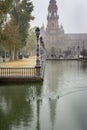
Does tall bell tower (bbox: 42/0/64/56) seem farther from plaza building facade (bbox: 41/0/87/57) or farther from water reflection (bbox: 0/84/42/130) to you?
water reflection (bbox: 0/84/42/130)

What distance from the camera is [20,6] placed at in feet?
181

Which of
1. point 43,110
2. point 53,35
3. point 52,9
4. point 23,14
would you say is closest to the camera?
point 43,110

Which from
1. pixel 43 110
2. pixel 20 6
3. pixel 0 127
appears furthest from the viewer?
pixel 20 6

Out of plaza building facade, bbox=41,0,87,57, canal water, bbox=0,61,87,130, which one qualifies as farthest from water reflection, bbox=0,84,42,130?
plaza building facade, bbox=41,0,87,57

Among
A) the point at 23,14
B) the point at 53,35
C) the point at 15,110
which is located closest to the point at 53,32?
the point at 53,35

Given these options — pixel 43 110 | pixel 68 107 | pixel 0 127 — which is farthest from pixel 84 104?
pixel 0 127

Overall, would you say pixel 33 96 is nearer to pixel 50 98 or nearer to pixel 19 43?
pixel 50 98

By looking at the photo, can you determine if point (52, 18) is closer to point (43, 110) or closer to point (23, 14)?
point (23, 14)

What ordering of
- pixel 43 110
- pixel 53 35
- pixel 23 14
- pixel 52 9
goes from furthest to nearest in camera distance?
pixel 53 35 → pixel 52 9 → pixel 23 14 → pixel 43 110

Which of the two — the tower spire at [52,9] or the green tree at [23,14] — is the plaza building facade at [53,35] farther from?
the green tree at [23,14]

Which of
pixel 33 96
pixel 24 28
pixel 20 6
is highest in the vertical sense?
pixel 20 6

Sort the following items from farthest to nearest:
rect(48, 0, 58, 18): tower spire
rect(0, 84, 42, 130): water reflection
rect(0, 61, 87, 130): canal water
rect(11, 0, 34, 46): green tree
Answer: rect(48, 0, 58, 18): tower spire, rect(11, 0, 34, 46): green tree, rect(0, 84, 42, 130): water reflection, rect(0, 61, 87, 130): canal water

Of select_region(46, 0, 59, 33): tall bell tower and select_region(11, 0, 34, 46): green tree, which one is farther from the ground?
select_region(46, 0, 59, 33): tall bell tower

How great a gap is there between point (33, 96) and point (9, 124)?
19.6ft
